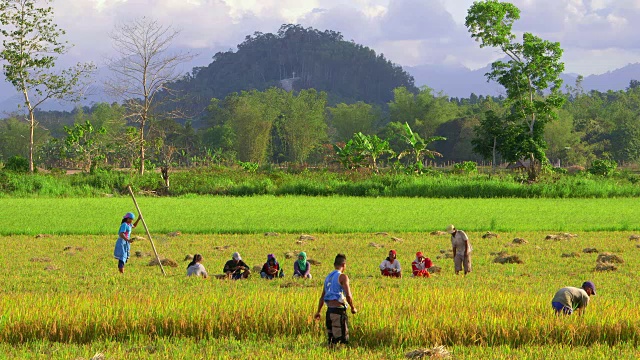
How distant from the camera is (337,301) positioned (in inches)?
390

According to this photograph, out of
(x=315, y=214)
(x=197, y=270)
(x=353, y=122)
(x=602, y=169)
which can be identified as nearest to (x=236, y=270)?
(x=197, y=270)

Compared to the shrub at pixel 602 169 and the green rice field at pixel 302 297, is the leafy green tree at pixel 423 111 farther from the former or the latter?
the green rice field at pixel 302 297

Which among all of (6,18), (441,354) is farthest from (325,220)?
(6,18)

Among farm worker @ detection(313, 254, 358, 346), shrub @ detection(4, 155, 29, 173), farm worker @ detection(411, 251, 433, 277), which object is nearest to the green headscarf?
farm worker @ detection(411, 251, 433, 277)

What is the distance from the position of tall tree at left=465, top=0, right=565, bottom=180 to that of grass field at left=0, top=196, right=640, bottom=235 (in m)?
11.5

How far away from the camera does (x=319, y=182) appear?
1831 inches

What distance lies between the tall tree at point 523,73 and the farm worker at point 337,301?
1760 inches

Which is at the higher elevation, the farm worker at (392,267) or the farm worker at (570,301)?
the farm worker at (570,301)

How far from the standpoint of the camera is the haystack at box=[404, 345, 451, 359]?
9516 mm

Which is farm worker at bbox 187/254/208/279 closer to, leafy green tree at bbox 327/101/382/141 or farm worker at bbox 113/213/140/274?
farm worker at bbox 113/213/140/274

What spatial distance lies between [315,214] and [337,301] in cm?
2423

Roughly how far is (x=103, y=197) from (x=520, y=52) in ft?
104

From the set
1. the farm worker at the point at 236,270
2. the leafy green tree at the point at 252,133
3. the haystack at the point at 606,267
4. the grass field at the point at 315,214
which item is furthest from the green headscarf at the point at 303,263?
the leafy green tree at the point at 252,133

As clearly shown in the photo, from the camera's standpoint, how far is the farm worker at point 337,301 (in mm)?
9766
